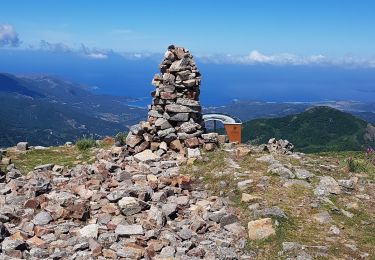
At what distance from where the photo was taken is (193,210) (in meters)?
15.0

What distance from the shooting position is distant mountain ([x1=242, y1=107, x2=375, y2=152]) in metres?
157

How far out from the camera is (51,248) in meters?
12.2

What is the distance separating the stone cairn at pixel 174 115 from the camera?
21922 mm

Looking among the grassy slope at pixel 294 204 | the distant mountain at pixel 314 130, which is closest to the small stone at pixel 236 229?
the grassy slope at pixel 294 204

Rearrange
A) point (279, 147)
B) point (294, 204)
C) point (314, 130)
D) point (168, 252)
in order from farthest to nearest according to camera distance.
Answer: point (314, 130), point (279, 147), point (294, 204), point (168, 252)

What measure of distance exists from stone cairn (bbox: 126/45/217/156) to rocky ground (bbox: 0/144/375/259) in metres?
1.70

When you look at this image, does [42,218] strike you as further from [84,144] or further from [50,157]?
[84,144]

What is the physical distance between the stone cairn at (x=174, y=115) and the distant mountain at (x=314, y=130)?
126749 millimetres

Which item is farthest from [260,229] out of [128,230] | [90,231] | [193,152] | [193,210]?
[193,152]

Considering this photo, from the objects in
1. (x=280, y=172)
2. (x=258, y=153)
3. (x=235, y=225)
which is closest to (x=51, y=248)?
(x=235, y=225)

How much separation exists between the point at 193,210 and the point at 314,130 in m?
166

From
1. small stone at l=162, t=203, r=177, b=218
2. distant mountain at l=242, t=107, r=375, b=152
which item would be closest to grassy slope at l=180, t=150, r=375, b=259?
small stone at l=162, t=203, r=177, b=218

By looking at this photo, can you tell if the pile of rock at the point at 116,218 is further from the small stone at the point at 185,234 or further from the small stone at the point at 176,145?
the small stone at the point at 176,145

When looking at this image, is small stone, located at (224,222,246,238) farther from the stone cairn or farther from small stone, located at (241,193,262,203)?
the stone cairn
